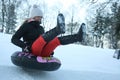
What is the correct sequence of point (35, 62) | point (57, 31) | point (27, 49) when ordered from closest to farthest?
point (57, 31)
point (35, 62)
point (27, 49)

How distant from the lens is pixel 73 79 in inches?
228

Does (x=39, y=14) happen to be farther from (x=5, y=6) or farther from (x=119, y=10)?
(x=5, y=6)

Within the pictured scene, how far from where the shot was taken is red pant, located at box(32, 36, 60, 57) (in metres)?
5.05

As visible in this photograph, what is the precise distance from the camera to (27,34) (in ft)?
18.1

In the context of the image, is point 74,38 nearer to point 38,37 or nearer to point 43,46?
point 43,46

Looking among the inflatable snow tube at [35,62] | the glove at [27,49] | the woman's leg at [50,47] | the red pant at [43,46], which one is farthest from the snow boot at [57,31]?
the glove at [27,49]

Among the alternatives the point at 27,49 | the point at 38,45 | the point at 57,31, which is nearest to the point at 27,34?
the point at 27,49

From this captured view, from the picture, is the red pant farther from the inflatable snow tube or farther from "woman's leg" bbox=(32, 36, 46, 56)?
the inflatable snow tube

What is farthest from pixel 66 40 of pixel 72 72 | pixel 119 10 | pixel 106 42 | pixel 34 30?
pixel 106 42

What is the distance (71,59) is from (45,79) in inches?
109

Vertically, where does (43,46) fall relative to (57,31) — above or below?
below

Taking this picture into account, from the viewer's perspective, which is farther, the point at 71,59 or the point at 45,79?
the point at 71,59

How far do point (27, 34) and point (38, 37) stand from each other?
24 cm


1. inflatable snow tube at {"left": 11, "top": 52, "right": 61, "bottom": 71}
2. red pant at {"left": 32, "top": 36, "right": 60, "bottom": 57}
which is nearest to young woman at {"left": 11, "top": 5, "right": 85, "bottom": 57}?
red pant at {"left": 32, "top": 36, "right": 60, "bottom": 57}
